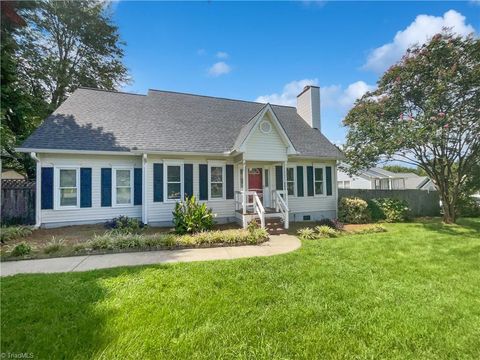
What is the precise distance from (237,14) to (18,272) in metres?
10.1

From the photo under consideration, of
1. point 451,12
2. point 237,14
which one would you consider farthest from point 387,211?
point 237,14

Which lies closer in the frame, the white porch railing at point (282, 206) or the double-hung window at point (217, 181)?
the white porch railing at point (282, 206)

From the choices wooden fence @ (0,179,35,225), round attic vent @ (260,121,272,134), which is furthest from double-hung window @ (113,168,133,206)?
round attic vent @ (260,121,272,134)

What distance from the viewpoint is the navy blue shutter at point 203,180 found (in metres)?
11.7

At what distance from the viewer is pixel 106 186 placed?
10.6 metres

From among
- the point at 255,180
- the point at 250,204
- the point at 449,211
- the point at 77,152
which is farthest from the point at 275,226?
the point at 449,211

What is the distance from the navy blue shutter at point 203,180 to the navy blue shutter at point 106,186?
405cm

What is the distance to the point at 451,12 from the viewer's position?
418 inches

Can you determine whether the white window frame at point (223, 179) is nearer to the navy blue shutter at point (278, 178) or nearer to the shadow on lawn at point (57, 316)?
the navy blue shutter at point (278, 178)

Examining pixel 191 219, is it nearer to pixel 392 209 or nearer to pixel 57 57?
pixel 392 209

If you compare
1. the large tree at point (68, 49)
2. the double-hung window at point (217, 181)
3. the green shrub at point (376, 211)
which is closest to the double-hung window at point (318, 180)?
the green shrub at point (376, 211)

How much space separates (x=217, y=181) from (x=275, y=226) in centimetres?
365

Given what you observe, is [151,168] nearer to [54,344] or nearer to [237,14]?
[237,14]

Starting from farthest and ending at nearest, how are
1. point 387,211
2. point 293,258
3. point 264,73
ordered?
point 387,211, point 264,73, point 293,258
